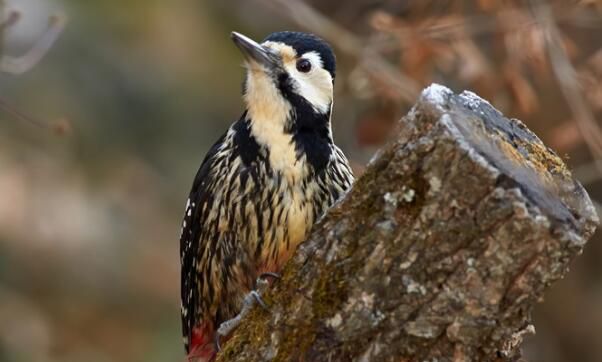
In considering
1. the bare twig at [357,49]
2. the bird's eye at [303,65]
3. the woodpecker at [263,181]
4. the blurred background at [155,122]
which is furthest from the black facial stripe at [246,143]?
the bare twig at [357,49]

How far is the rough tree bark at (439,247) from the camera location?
2.60 meters

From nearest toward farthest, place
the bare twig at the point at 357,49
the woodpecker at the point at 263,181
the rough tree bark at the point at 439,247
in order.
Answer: the rough tree bark at the point at 439,247 → the woodpecker at the point at 263,181 → the bare twig at the point at 357,49

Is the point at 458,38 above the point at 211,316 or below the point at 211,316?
above

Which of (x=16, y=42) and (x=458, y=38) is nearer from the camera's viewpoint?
(x=458, y=38)

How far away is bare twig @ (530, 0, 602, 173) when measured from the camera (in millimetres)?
5312

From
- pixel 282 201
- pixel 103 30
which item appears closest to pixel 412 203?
pixel 282 201

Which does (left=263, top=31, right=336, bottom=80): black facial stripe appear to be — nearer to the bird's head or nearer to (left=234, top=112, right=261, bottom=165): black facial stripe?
the bird's head

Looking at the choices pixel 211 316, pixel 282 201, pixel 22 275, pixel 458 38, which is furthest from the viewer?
pixel 22 275

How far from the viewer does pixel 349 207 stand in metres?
2.82

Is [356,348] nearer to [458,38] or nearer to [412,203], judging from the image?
[412,203]

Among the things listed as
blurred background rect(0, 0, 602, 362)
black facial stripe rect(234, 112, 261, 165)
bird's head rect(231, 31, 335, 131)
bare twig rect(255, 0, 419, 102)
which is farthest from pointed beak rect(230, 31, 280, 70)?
bare twig rect(255, 0, 419, 102)

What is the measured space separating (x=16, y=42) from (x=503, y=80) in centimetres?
351

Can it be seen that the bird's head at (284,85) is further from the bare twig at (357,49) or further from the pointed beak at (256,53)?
the bare twig at (357,49)

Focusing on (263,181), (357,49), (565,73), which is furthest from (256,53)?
(357,49)
